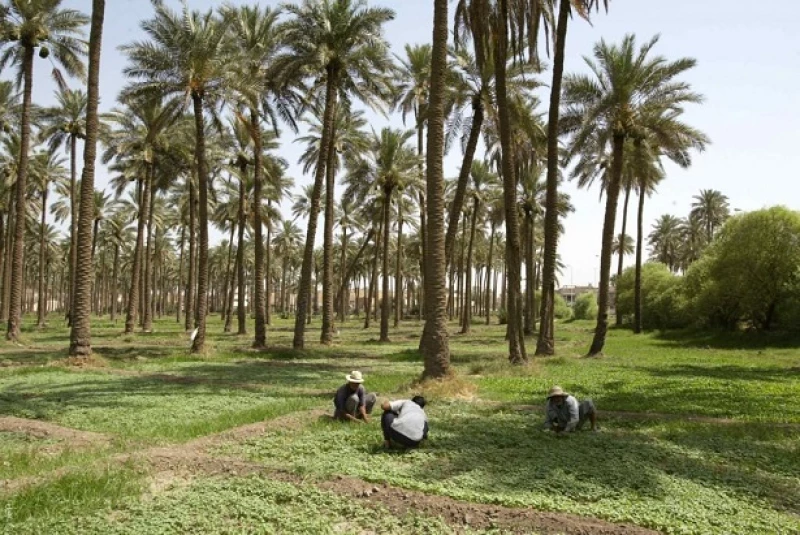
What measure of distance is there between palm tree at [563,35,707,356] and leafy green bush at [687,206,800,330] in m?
9.66

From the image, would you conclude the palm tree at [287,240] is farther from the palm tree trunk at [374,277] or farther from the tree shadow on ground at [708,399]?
the tree shadow on ground at [708,399]

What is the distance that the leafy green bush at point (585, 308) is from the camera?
245 feet

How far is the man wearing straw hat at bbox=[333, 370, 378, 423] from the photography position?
38.8ft

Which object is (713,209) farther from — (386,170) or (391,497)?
(391,497)

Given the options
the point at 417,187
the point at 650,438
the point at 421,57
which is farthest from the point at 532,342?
the point at 650,438

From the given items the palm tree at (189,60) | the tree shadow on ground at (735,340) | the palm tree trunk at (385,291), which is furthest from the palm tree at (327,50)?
the tree shadow on ground at (735,340)

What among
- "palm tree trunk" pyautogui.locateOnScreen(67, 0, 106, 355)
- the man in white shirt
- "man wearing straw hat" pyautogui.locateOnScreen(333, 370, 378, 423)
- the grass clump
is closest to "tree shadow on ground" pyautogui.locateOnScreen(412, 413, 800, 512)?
the man in white shirt

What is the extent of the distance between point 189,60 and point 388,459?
2126cm

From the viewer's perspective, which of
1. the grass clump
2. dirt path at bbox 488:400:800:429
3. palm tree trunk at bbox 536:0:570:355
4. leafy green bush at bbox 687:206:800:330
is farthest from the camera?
leafy green bush at bbox 687:206:800:330

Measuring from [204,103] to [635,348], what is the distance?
24.1 meters

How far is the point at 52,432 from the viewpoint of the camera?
1088 centimetres

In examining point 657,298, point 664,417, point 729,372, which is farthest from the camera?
point 657,298

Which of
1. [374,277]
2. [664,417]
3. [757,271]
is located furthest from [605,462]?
[374,277]

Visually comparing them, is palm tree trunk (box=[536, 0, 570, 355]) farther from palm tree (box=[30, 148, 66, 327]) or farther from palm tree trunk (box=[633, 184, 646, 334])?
palm tree (box=[30, 148, 66, 327])
